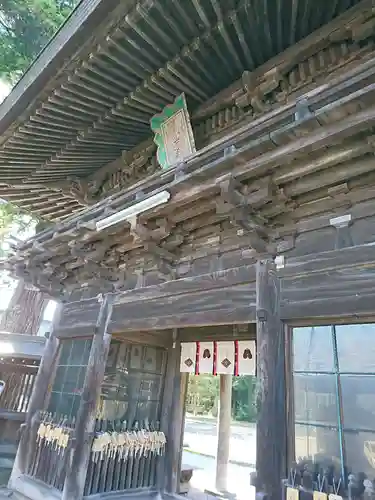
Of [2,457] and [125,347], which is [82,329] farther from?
[2,457]

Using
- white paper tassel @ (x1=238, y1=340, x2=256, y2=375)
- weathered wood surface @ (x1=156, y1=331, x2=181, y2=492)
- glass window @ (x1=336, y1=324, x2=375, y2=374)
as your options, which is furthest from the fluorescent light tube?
weathered wood surface @ (x1=156, y1=331, x2=181, y2=492)

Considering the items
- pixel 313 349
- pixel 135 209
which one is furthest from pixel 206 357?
pixel 135 209

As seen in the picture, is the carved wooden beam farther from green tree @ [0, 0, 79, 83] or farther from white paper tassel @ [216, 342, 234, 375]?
green tree @ [0, 0, 79, 83]

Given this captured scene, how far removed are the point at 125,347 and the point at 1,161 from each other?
3.52 m

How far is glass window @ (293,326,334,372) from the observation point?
2596 millimetres

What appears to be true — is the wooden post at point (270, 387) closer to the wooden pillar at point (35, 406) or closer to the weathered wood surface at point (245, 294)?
the weathered wood surface at point (245, 294)

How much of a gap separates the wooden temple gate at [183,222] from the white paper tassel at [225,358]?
126 millimetres

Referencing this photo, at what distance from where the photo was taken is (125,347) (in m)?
5.38

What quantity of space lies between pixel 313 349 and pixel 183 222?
1.88 metres

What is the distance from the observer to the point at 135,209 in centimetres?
338

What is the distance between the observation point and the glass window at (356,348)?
2389 millimetres

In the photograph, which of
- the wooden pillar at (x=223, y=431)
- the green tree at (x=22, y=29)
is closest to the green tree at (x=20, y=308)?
the green tree at (x=22, y=29)

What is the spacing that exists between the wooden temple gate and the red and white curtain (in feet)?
0.52

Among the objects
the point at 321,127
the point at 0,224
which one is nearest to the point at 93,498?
the point at 321,127
